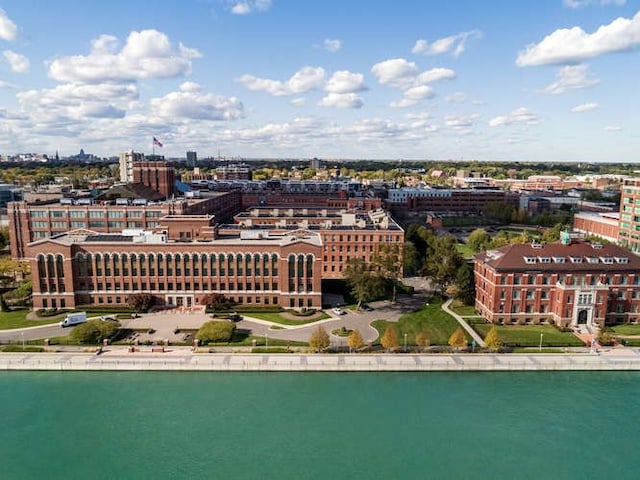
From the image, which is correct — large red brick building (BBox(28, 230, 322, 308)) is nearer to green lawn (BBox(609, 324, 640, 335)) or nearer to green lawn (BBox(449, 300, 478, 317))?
green lawn (BBox(449, 300, 478, 317))

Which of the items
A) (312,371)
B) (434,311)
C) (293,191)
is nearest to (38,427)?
(312,371)

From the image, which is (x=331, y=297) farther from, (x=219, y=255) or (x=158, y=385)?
(x=158, y=385)

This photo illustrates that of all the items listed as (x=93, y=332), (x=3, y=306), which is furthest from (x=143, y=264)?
(x=3, y=306)

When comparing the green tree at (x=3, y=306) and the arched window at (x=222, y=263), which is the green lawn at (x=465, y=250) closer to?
the arched window at (x=222, y=263)

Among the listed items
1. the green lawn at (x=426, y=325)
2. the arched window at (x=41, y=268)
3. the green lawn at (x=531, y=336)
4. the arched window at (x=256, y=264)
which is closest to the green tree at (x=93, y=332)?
the arched window at (x=41, y=268)

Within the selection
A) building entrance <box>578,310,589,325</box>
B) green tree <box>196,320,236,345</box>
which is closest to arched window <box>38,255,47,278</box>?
green tree <box>196,320,236,345</box>
